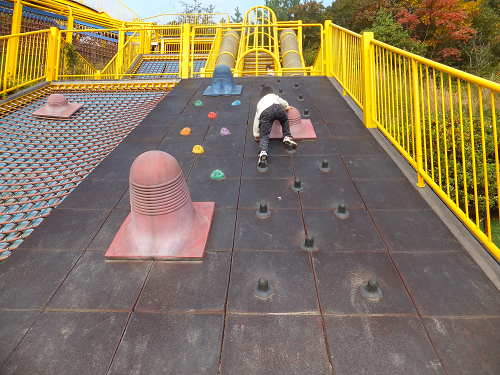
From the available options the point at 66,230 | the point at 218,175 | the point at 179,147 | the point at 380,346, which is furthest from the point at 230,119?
the point at 380,346

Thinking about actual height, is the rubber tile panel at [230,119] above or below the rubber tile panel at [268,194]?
above

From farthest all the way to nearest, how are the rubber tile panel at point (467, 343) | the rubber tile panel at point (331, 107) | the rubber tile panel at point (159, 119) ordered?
1. the rubber tile panel at point (331, 107)
2. the rubber tile panel at point (159, 119)
3. the rubber tile panel at point (467, 343)

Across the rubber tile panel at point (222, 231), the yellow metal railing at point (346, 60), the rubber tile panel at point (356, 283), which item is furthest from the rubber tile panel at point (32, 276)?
the yellow metal railing at point (346, 60)

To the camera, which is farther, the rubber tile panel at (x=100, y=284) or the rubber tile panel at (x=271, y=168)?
the rubber tile panel at (x=271, y=168)

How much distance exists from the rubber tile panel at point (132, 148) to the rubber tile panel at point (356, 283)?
2.92 meters

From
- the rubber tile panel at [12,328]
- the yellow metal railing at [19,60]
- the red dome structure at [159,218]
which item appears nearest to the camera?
the rubber tile panel at [12,328]

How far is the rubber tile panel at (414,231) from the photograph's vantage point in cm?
236

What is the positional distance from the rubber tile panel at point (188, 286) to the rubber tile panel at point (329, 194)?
1.10m

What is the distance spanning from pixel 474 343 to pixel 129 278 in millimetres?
2206

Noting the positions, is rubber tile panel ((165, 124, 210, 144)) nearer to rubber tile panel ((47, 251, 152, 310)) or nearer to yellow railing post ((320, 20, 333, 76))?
rubber tile panel ((47, 251, 152, 310))

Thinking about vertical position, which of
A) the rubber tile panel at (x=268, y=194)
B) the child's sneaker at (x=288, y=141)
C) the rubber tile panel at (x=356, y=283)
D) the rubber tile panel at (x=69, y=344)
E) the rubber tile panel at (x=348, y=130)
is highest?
the rubber tile panel at (x=348, y=130)

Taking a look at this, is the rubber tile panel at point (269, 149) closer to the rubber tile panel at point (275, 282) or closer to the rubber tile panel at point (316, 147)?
the rubber tile panel at point (316, 147)

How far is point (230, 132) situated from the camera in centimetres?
476

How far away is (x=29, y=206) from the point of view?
306 centimetres
